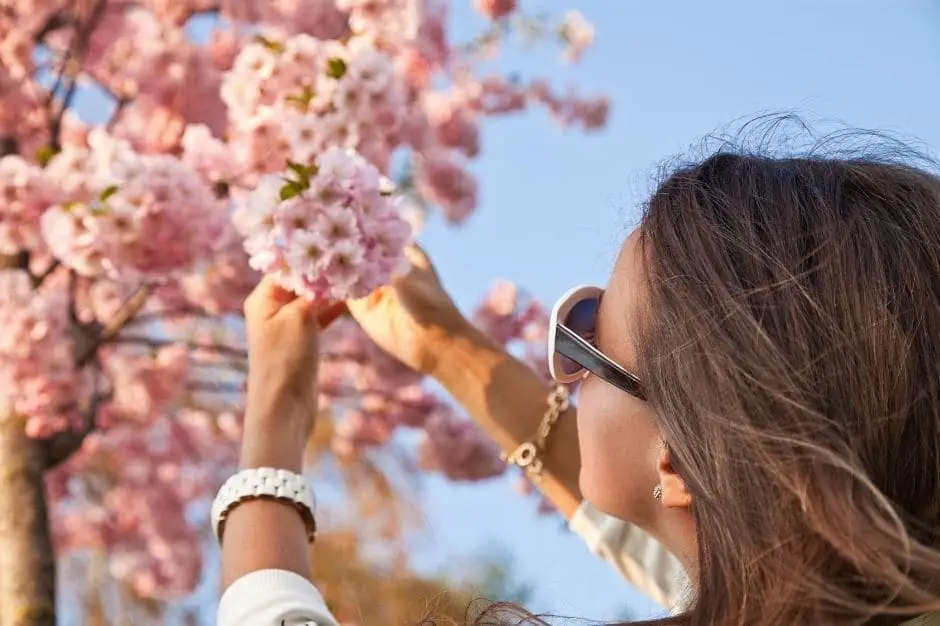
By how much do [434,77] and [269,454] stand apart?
3.04 m

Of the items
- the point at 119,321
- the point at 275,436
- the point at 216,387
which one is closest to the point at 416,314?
the point at 275,436

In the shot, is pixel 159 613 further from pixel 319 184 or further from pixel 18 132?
pixel 319 184

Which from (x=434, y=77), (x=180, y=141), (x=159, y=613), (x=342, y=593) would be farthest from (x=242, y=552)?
(x=342, y=593)

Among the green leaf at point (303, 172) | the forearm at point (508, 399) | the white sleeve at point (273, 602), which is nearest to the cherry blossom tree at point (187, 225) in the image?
the green leaf at point (303, 172)

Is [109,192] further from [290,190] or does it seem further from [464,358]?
[464,358]

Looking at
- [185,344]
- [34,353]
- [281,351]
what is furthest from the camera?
[185,344]

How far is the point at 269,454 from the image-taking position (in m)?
1.41

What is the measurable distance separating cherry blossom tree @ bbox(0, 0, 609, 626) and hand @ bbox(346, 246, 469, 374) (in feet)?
0.44

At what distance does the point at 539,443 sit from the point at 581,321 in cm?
56

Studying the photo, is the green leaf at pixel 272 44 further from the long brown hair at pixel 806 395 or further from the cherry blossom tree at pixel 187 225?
the long brown hair at pixel 806 395

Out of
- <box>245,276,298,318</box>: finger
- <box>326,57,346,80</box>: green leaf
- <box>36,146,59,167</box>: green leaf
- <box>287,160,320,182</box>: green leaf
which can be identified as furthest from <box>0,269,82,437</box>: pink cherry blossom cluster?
<box>287,160,320,182</box>: green leaf

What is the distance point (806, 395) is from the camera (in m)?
0.98

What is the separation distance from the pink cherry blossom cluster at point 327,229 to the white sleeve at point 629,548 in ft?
1.89

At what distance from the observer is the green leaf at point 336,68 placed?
209 centimetres
